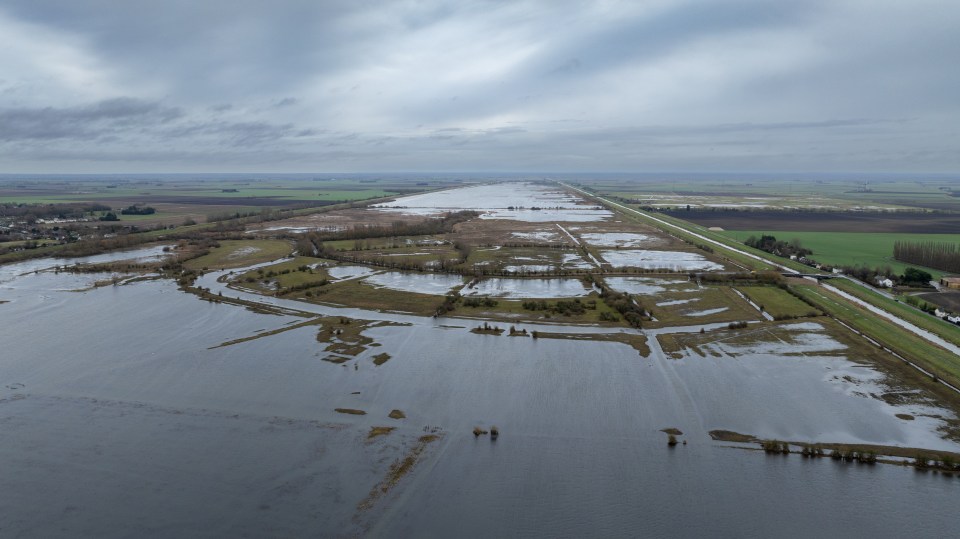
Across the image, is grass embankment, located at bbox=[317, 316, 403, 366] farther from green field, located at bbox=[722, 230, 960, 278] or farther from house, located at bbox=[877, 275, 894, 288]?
green field, located at bbox=[722, 230, 960, 278]

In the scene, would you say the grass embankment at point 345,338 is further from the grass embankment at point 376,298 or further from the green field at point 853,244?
the green field at point 853,244

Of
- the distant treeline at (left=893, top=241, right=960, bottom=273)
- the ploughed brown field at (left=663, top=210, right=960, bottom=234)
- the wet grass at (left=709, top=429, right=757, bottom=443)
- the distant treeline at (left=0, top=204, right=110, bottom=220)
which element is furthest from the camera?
the distant treeline at (left=0, top=204, right=110, bottom=220)

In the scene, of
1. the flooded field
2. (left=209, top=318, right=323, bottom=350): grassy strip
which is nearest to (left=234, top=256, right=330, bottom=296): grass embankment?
the flooded field

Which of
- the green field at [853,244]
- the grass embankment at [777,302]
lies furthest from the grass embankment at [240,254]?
the green field at [853,244]

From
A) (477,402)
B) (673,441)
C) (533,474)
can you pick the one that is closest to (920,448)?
(673,441)

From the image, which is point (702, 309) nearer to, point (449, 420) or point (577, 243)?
point (449, 420)

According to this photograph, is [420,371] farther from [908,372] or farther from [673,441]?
[908,372]
